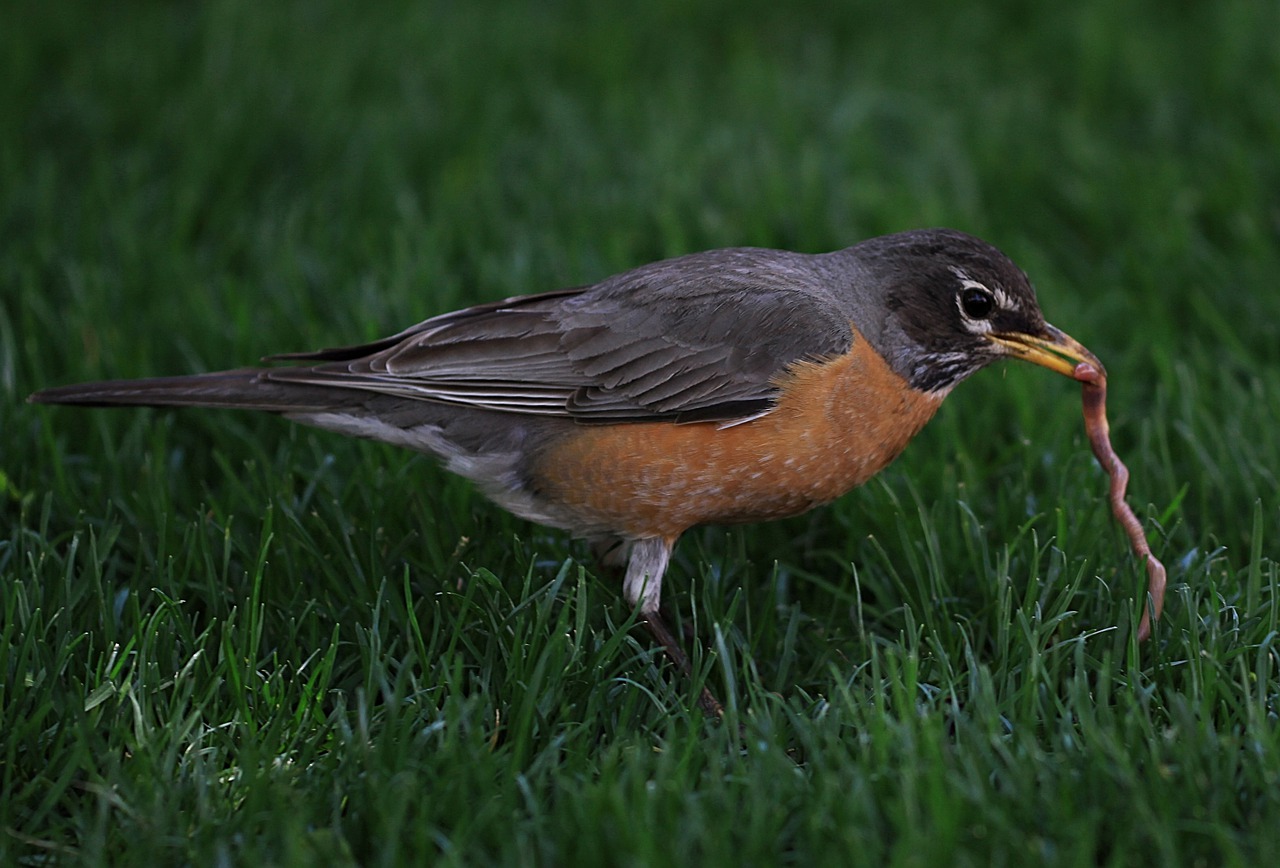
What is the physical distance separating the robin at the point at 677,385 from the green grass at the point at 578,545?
25 centimetres

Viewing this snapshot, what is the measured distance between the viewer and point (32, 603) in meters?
3.54

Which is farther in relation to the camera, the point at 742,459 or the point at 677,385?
the point at 677,385

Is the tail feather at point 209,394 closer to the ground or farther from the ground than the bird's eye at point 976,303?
closer to the ground

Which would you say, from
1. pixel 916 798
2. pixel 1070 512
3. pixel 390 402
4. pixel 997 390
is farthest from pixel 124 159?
pixel 916 798

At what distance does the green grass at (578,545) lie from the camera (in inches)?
111

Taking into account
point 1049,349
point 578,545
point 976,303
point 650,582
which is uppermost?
point 976,303

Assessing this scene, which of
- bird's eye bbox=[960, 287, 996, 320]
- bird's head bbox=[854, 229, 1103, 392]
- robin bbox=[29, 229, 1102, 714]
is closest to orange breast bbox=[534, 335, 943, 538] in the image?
robin bbox=[29, 229, 1102, 714]

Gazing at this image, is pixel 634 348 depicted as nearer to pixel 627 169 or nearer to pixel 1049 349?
pixel 1049 349

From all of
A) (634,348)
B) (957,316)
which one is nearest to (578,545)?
(634,348)

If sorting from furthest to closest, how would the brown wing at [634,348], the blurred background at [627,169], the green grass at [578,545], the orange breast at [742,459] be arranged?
the blurred background at [627,169] < the brown wing at [634,348] < the orange breast at [742,459] < the green grass at [578,545]

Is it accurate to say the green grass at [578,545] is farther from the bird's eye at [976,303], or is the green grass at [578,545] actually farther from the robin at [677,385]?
the bird's eye at [976,303]

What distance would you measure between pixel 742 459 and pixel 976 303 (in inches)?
33.1

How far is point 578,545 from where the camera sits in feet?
14.2

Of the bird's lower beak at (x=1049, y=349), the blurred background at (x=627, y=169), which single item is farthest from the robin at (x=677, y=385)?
the blurred background at (x=627, y=169)
